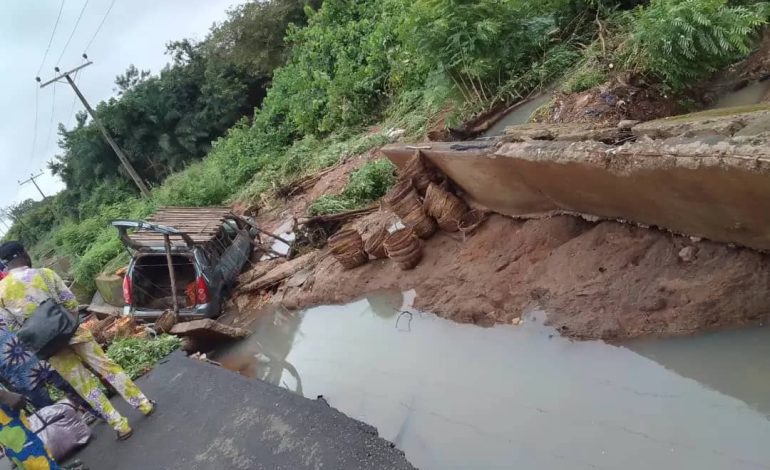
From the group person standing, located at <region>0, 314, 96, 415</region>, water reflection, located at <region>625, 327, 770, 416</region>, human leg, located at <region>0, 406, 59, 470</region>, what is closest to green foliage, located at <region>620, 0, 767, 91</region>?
water reflection, located at <region>625, 327, 770, 416</region>

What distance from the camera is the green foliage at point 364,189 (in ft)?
30.0

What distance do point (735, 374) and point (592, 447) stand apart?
956 millimetres

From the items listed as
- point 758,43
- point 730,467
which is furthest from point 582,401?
point 758,43

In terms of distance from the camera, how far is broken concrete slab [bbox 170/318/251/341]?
7195mm

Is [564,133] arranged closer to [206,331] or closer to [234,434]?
[234,434]

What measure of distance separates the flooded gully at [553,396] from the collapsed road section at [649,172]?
2.68 ft

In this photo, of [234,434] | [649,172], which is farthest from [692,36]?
[234,434]

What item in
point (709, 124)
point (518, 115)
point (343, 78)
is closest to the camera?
point (709, 124)

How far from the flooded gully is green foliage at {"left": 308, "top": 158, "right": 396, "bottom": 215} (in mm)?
3890

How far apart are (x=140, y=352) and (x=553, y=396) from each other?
4.90 m

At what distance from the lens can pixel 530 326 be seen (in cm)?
450

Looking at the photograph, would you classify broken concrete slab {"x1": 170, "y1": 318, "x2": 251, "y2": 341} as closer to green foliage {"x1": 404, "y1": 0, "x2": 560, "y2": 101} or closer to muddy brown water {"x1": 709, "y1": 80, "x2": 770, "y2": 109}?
green foliage {"x1": 404, "y1": 0, "x2": 560, "y2": 101}

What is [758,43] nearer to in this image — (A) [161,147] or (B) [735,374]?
(B) [735,374]

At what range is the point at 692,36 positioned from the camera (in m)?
5.83
